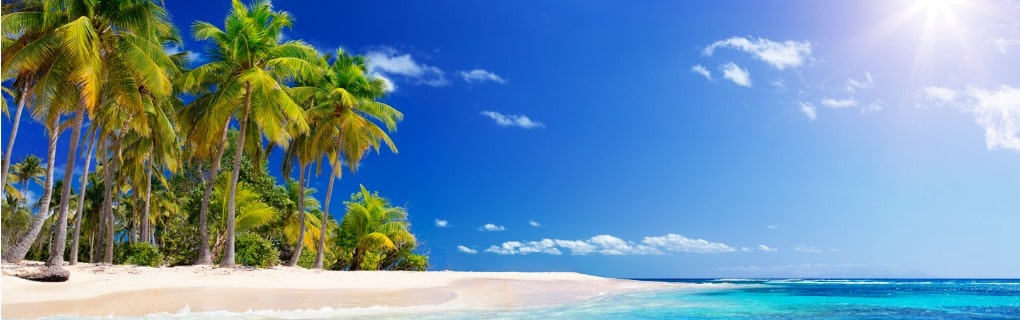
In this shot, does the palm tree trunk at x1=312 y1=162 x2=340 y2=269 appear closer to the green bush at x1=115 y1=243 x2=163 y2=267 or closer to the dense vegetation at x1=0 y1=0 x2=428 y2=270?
the dense vegetation at x1=0 y1=0 x2=428 y2=270

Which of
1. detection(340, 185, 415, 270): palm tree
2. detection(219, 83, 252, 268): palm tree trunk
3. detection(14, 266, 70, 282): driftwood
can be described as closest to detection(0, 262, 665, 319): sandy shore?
detection(14, 266, 70, 282): driftwood

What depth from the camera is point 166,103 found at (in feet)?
68.9

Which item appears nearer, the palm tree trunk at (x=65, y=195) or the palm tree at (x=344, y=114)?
the palm tree trunk at (x=65, y=195)

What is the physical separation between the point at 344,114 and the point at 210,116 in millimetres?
4693

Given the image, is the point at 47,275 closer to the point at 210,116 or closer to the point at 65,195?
the point at 65,195

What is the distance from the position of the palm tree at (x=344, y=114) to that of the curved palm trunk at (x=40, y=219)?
7529 millimetres

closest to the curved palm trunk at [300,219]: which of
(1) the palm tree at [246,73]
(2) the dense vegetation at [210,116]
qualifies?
(2) the dense vegetation at [210,116]

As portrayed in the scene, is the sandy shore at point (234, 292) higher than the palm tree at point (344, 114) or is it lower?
lower

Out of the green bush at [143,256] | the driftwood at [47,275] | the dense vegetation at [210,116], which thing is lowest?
the driftwood at [47,275]

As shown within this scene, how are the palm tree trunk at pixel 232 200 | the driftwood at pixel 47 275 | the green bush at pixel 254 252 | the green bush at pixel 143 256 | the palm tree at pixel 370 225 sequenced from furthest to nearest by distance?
the palm tree at pixel 370 225 → the green bush at pixel 254 252 → the green bush at pixel 143 256 → the palm tree trunk at pixel 232 200 → the driftwood at pixel 47 275

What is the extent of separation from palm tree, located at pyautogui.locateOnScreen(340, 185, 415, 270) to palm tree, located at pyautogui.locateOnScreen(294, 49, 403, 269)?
4.02m

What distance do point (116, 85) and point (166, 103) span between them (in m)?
5.75

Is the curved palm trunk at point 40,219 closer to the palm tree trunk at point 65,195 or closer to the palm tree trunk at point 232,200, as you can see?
the palm tree trunk at point 65,195

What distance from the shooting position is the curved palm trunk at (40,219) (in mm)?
14203
